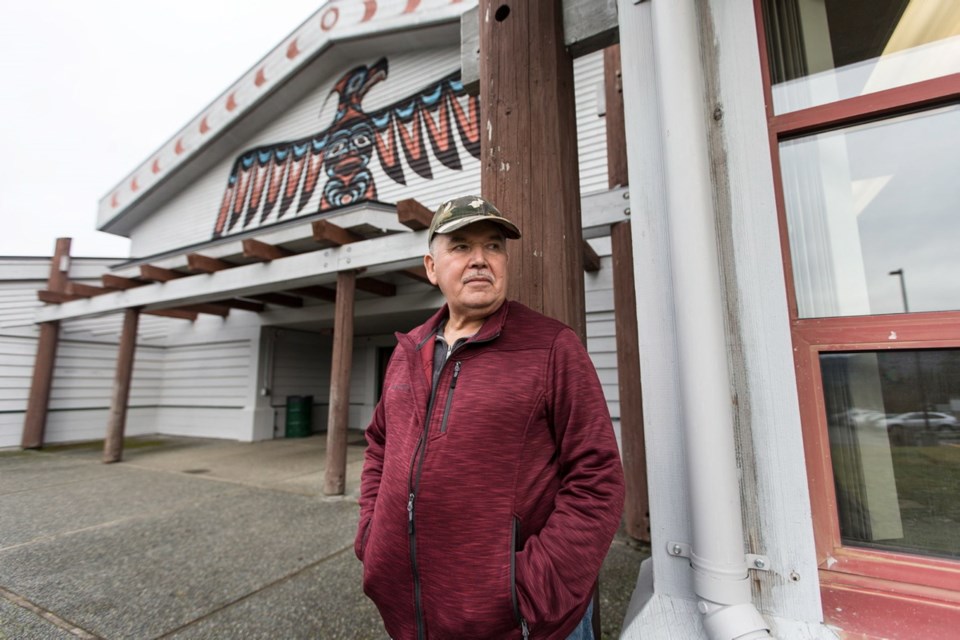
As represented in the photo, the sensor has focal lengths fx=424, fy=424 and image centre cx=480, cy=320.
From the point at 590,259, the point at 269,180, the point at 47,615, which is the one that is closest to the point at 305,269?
the point at 590,259

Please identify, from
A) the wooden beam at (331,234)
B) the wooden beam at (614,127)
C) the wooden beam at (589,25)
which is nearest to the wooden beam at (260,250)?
the wooden beam at (331,234)

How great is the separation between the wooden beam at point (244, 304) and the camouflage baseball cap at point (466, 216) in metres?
7.67

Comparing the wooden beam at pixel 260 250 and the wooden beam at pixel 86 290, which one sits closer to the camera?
the wooden beam at pixel 260 250

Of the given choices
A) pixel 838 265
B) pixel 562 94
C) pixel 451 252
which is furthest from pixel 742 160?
pixel 451 252

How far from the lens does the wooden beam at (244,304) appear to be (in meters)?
7.64

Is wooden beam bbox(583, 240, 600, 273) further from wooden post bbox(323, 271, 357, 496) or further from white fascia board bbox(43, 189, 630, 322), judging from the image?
wooden post bbox(323, 271, 357, 496)

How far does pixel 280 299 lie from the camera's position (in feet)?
24.5

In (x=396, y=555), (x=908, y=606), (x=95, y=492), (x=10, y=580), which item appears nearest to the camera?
(x=908, y=606)

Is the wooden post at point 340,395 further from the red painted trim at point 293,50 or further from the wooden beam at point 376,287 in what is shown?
the red painted trim at point 293,50

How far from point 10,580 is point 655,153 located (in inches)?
159

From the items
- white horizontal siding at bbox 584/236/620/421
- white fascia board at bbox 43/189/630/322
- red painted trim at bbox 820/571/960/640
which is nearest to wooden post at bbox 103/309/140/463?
white fascia board at bbox 43/189/630/322

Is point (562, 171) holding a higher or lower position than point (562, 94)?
lower

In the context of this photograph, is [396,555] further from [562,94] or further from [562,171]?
[562,94]

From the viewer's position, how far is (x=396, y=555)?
1.02m
